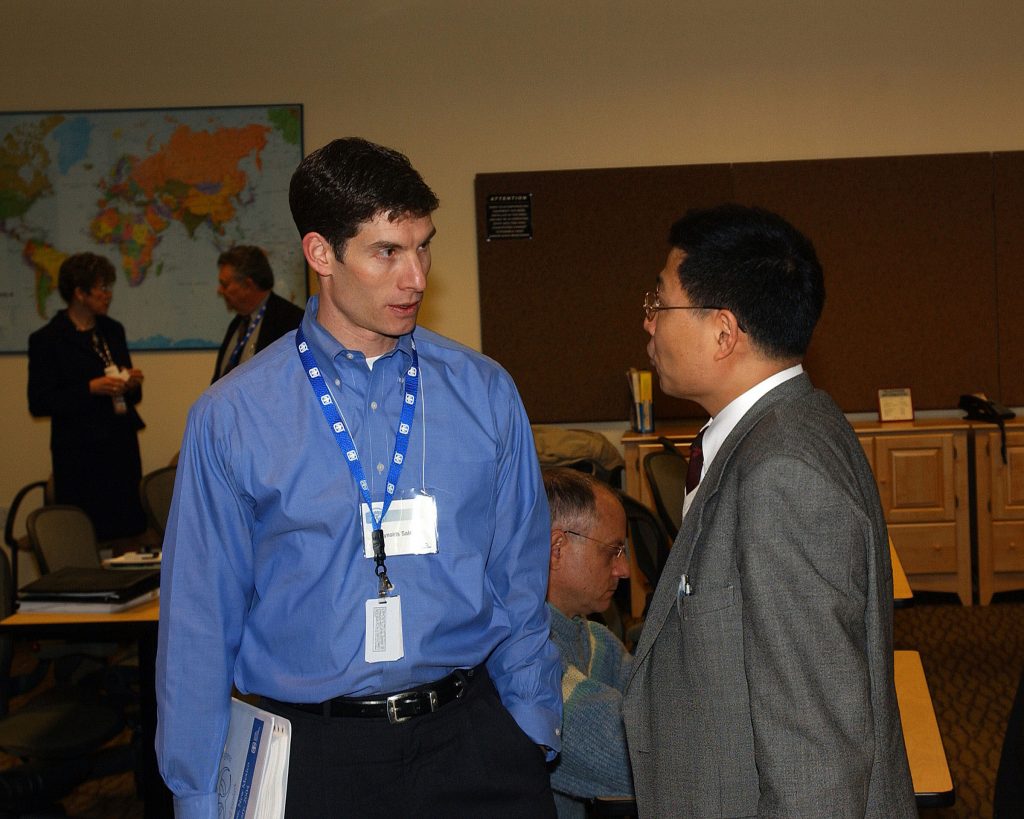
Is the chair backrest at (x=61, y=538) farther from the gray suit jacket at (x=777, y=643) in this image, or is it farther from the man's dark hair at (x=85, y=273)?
the gray suit jacket at (x=777, y=643)

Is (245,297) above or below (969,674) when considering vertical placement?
above

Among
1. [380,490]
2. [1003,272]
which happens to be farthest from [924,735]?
[1003,272]

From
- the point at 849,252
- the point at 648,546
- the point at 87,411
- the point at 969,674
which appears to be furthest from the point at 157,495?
the point at 849,252

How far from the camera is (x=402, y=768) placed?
1665 millimetres

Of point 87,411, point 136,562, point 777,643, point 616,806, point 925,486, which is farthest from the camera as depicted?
point 925,486

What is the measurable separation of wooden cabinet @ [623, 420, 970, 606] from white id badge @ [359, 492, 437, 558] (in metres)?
4.26

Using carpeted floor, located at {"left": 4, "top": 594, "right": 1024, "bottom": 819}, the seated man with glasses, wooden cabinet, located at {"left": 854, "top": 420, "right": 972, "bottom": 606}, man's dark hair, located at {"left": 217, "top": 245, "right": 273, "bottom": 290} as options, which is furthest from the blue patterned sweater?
wooden cabinet, located at {"left": 854, "top": 420, "right": 972, "bottom": 606}

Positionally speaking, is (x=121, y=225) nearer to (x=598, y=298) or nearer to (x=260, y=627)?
(x=598, y=298)

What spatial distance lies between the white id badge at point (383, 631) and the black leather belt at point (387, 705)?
0.07m

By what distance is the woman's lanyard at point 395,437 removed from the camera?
170 cm

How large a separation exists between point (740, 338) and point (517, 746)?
75cm

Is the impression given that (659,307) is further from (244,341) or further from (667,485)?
(244,341)

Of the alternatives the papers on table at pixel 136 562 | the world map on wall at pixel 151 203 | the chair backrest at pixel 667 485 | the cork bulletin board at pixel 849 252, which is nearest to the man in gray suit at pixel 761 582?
the papers on table at pixel 136 562

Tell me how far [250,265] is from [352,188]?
3.46 metres
